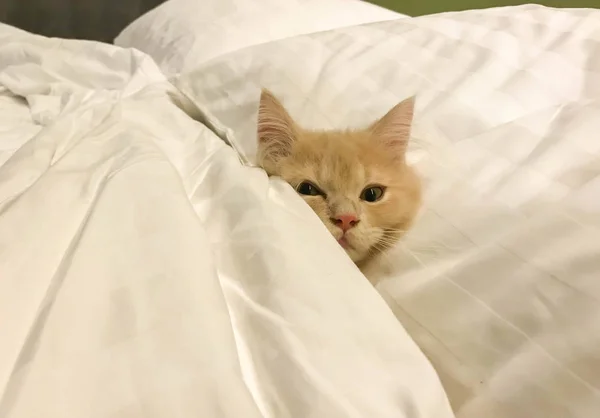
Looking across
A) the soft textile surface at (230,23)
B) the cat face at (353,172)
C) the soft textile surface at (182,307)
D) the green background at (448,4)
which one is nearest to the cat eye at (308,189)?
the cat face at (353,172)

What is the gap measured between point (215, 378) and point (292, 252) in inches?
8.0

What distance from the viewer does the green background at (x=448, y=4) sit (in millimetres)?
1803

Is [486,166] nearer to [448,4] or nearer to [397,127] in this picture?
[397,127]

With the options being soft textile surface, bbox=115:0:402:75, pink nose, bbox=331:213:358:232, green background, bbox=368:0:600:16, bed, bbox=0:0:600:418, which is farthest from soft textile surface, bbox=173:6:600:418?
green background, bbox=368:0:600:16

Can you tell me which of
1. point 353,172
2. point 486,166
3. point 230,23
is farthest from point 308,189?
point 230,23

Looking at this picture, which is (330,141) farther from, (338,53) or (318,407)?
(318,407)

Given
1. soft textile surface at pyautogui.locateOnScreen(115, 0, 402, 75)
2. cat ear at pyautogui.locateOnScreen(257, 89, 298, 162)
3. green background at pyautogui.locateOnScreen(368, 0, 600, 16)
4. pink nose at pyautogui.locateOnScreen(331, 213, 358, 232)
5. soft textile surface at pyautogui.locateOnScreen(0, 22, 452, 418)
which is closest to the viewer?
soft textile surface at pyautogui.locateOnScreen(0, 22, 452, 418)

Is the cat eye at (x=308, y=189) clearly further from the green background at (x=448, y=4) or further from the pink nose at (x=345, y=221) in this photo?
the green background at (x=448, y=4)

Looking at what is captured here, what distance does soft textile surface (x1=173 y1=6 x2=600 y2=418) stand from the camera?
0.49 meters

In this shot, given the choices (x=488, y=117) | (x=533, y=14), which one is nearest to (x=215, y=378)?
(x=488, y=117)

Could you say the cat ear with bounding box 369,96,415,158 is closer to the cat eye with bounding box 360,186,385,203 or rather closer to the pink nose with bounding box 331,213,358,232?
the cat eye with bounding box 360,186,385,203

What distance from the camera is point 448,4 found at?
6.86 ft

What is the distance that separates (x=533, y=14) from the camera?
1.27 meters

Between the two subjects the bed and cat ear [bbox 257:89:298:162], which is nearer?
the bed
